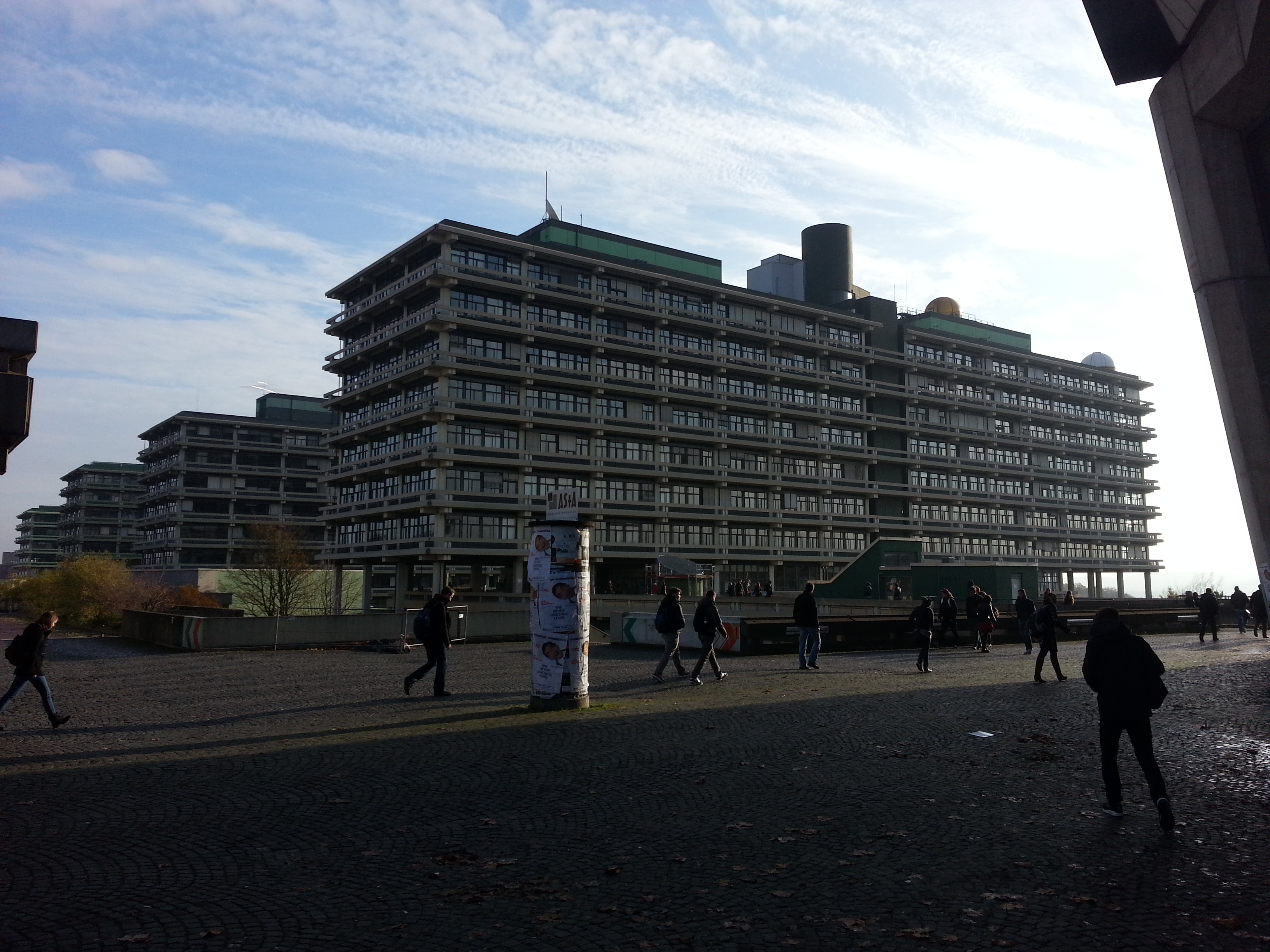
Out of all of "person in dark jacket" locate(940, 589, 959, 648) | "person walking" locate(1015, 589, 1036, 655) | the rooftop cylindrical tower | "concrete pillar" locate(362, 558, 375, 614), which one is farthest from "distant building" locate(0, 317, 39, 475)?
the rooftop cylindrical tower

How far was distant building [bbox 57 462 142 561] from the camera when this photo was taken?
4916 inches

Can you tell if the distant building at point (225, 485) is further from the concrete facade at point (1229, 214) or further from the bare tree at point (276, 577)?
the concrete facade at point (1229, 214)

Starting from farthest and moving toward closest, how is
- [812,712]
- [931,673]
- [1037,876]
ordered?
1. [931,673]
2. [812,712]
3. [1037,876]

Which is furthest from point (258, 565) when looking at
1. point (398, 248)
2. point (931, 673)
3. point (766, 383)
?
point (931, 673)

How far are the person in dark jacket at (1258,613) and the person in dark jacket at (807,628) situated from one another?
19857 mm

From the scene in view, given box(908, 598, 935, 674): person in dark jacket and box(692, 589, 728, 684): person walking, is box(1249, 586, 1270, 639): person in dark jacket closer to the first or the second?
box(908, 598, 935, 674): person in dark jacket

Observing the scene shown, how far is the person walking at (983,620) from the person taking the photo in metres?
27.2

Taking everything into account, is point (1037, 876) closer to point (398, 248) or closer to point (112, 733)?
point (112, 733)

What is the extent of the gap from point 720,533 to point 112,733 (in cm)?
5519

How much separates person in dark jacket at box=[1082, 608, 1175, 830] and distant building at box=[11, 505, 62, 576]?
545ft

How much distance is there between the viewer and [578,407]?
61062 millimetres

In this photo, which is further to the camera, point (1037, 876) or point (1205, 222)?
point (1205, 222)

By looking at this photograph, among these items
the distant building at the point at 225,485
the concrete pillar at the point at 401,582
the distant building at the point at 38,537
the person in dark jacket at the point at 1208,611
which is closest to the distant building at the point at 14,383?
the person in dark jacket at the point at 1208,611

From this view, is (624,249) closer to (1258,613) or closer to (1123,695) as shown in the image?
(1258,613)
